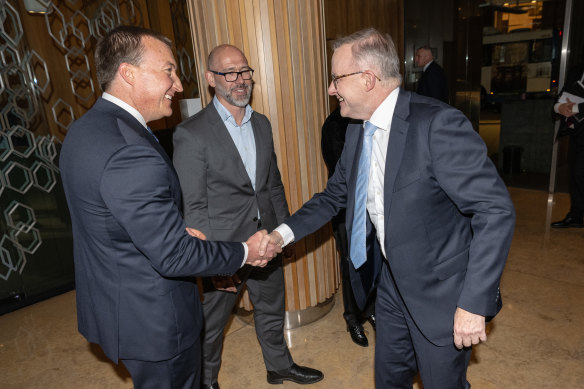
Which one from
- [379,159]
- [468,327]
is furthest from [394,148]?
[468,327]

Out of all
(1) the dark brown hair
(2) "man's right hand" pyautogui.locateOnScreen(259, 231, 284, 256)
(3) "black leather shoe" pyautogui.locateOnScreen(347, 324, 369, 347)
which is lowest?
(3) "black leather shoe" pyautogui.locateOnScreen(347, 324, 369, 347)

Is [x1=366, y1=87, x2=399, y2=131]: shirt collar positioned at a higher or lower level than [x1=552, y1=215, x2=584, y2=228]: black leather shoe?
higher

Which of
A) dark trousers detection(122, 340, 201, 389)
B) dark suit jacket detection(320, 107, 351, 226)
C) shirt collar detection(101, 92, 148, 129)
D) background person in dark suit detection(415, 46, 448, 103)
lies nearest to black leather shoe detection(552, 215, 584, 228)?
Result: background person in dark suit detection(415, 46, 448, 103)

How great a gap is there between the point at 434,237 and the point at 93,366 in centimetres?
270

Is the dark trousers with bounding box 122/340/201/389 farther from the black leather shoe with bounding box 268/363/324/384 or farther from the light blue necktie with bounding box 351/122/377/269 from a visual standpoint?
the black leather shoe with bounding box 268/363/324/384

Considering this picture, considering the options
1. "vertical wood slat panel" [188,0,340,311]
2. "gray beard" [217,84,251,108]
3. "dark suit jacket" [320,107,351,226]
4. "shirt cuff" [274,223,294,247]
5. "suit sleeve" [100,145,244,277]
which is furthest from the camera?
"dark suit jacket" [320,107,351,226]

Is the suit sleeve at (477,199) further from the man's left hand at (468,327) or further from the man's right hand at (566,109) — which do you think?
the man's right hand at (566,109)

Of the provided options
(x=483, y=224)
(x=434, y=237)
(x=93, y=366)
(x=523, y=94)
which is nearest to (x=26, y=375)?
(x=93, y=366)

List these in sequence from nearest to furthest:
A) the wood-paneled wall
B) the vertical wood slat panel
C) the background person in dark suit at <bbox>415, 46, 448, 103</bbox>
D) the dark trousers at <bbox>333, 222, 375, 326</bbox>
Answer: the vertical wood slat panel → the dark trousers at <bbox>333, 222, 375, 326</bbox> → the wood-paneled wall → the background person in dark suit at <bbox>415, 46, 448, 103</bbox>

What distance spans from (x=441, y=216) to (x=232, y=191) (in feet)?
3.92

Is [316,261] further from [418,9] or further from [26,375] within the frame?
[418,9]

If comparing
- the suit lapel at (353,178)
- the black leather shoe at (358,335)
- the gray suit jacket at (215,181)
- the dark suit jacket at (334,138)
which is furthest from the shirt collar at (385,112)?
the black leather shoe at (358,335)

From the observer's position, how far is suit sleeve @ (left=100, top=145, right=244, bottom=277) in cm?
128

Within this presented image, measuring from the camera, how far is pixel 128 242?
1401 mm
